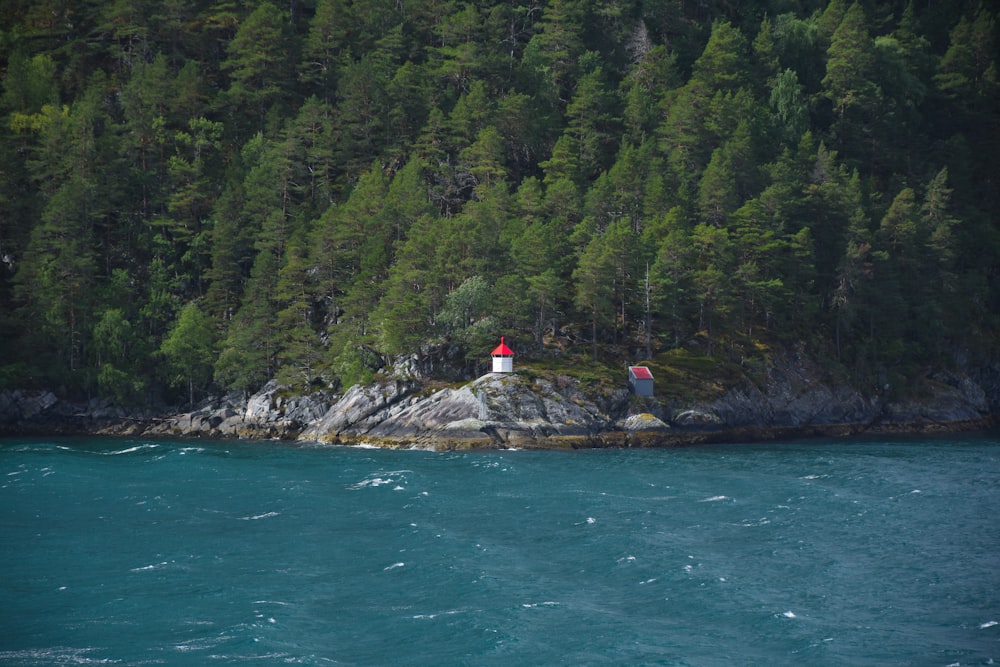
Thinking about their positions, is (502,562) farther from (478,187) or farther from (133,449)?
(478,187)

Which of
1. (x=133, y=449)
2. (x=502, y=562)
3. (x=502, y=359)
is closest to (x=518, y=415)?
(x=502, y=359)

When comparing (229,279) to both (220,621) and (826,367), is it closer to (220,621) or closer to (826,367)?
(826,367)

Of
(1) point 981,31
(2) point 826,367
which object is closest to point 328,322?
(2) point 826,367

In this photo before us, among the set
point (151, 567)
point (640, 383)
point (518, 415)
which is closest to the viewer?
point (151, 567)

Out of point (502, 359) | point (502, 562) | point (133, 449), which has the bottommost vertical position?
point (502, 562)

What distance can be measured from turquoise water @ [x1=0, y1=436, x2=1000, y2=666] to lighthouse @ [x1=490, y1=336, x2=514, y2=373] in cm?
1267

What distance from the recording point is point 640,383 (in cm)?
7650

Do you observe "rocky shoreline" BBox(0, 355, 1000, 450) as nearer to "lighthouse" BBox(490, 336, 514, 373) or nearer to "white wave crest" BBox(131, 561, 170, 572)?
"lighthouse" BBox(490, 336, 514, 373)

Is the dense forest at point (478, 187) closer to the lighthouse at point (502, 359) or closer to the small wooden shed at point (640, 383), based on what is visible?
the lighthouse at point (502, 359)

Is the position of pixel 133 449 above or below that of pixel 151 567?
above

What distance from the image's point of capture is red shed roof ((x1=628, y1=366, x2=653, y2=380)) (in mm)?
76756

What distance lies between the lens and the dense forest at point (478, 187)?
8425 centimetres

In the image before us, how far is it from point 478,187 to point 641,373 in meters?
28.8

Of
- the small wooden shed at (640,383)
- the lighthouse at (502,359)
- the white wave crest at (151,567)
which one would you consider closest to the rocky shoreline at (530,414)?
the lighthouse at (502,359)
